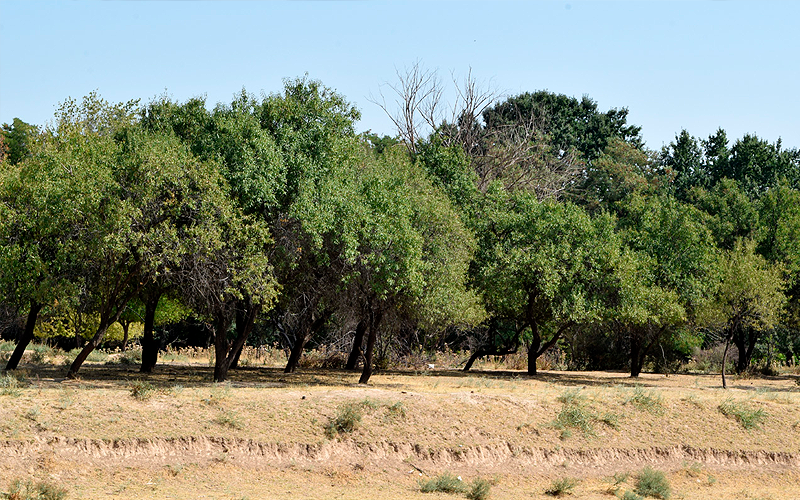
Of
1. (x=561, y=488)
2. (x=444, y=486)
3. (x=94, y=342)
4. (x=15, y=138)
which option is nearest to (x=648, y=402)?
(x=561, y=488)


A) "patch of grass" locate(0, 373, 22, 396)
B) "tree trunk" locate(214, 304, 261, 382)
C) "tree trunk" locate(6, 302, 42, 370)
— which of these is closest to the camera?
"patch of grass" locate(0, 373, 22, 396)

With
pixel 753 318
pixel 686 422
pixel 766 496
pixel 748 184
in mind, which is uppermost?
pixel 748 184

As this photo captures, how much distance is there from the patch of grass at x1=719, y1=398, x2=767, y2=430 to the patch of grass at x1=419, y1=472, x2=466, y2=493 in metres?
9.56

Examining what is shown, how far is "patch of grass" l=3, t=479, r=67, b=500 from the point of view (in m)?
14.6

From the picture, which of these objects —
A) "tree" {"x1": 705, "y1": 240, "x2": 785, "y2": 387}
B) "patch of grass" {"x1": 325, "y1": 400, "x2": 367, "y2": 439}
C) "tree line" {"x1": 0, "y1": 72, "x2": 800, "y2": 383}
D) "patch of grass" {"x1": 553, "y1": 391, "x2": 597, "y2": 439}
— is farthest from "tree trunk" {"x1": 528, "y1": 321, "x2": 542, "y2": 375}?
"patch of grass" {"x1": 325, "y1": 400, "x2": 367, "y2": 439}

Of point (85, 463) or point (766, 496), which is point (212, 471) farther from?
point (766, 496)

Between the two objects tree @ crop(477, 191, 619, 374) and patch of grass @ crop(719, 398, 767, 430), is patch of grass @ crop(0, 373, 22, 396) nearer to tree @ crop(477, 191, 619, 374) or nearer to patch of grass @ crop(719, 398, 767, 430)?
tree @ crop(477, 191, 619, 374)

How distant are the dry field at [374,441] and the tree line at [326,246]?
3.07 m

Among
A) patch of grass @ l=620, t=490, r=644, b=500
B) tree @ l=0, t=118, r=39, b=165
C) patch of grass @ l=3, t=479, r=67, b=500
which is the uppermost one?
tree @ l=0, t=118, r=39, b=165

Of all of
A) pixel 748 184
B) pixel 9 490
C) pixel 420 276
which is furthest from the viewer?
pixel 748 184

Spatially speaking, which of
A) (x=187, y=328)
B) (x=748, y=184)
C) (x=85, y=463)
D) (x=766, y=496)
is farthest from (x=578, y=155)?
(x=85, y=463)

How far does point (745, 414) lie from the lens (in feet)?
76.4

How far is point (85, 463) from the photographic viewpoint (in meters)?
17.0

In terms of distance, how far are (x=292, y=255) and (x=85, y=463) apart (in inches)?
338
